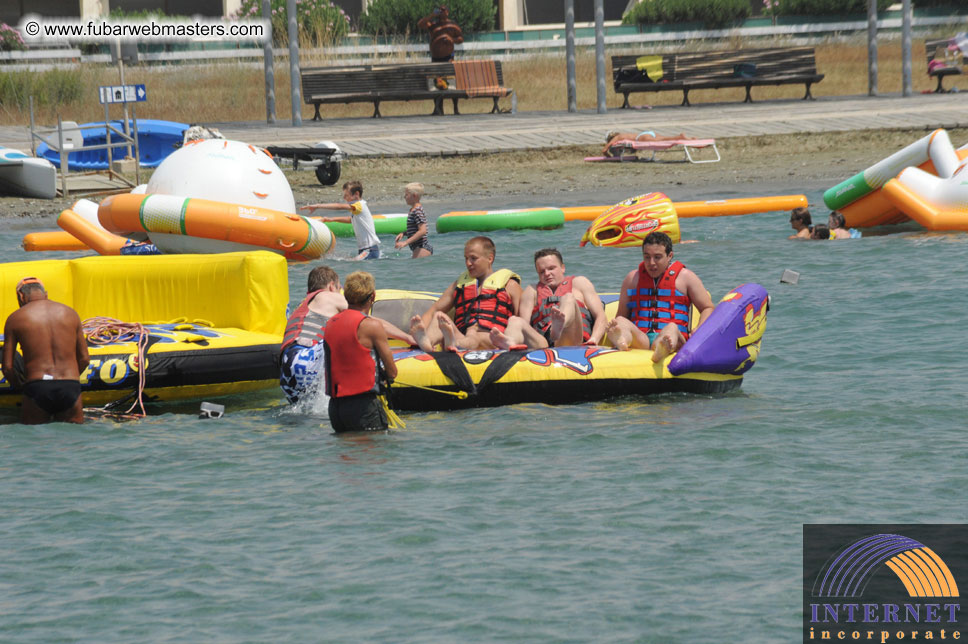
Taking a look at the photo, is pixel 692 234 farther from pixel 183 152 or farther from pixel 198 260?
pixel 198 260

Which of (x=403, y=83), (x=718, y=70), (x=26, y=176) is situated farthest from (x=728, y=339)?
(x=718, y=70)

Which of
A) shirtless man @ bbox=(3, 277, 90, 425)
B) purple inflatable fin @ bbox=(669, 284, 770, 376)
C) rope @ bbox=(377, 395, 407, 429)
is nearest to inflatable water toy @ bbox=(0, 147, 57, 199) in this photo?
shirtless man @ bbox=(3, 277, 90, 425)

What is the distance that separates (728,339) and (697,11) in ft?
102

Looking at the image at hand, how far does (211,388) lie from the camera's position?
898cm

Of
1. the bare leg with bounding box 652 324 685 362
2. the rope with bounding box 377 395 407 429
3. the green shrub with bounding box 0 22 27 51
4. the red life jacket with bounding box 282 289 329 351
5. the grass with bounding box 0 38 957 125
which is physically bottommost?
the rope with bounding box 377 395 407 429

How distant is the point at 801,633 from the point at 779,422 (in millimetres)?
2967

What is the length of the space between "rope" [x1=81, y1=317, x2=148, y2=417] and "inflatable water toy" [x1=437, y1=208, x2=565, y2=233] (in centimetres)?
837

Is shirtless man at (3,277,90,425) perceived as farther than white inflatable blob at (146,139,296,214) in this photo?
No

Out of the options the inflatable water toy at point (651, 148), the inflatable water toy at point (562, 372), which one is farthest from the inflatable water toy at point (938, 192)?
the inflatable water toy at point (562, 372)

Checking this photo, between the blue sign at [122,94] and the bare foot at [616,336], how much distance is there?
13.9 metres

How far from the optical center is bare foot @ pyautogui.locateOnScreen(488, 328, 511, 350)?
8469mm

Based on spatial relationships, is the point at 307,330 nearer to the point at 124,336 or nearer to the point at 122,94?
the point at 124,336

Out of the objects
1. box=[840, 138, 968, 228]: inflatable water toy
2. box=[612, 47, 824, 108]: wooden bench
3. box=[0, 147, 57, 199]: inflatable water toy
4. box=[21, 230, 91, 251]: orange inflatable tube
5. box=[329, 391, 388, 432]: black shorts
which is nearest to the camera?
box=[329, 391, 388, 432]: black shorts

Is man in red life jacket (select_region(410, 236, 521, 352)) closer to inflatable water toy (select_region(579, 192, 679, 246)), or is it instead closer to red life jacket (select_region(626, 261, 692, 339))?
red life jacket (select_region(626, 261, 692, 339))
